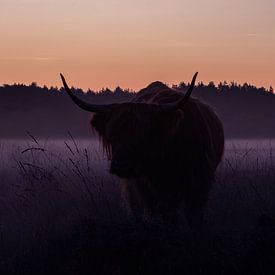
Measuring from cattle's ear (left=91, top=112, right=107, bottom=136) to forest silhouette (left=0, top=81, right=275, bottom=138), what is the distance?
57.8 m

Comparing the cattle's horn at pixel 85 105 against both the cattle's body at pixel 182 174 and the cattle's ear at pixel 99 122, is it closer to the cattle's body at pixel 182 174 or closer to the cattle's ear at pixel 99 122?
the cattle's ear at pixel 99 122

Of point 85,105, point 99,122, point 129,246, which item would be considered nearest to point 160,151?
point 99,122

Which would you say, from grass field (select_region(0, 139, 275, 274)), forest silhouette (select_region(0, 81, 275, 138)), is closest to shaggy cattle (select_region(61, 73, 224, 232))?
grass field (select_region(0, 139, 275, 274))

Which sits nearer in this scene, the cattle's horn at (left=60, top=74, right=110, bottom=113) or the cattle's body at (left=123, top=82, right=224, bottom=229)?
the cattle's horn at (left=60, top=74, right=110, bottom=113)

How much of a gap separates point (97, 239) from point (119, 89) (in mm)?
62304

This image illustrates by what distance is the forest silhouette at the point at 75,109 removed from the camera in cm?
6681

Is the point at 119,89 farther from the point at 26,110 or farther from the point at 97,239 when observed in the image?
the point at 97,239

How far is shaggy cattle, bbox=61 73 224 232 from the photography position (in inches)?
243

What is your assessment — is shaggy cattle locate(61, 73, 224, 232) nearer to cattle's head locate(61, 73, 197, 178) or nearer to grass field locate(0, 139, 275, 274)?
cattle's head locate(61, 73, 197, 178)

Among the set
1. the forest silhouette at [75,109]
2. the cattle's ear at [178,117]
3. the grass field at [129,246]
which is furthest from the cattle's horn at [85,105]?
the forest silhouette at [75,109]

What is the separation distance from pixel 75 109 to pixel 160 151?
64915 millimetres

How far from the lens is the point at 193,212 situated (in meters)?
7.00

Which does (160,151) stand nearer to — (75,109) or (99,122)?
(99,122)

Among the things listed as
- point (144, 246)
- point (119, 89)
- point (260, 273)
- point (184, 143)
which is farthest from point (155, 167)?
point (119, 89)
